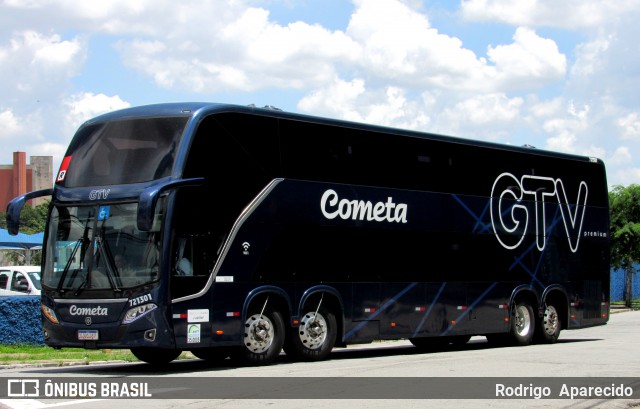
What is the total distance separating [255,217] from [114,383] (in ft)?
13.5

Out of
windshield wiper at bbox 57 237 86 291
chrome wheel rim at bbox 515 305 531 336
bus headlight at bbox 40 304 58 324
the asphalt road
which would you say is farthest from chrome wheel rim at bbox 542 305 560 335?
bus headlight at bbox 40 304 58 324

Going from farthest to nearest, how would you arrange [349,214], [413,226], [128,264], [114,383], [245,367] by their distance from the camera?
[413,226], [349,214], [245,367], [128,264], [114,383]

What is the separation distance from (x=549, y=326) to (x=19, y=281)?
14.7m

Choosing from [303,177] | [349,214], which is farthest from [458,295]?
[303,177]

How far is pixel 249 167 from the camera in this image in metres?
17.4

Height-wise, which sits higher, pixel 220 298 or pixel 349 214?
pixel 349 214

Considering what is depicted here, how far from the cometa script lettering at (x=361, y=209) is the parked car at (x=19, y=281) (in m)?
12.9

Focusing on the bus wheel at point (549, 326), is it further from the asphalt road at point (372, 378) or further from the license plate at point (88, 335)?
the license plate at point (88, 335)

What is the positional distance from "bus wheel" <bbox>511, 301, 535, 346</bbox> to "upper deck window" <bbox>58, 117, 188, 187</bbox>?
10142 mm

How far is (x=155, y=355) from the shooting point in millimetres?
18344

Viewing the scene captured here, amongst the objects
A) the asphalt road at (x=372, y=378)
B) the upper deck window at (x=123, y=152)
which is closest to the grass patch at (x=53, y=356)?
the asphalt road at (x=372, y=378)

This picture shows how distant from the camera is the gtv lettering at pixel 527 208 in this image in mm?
22812

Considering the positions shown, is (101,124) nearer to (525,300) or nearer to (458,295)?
(458,295)

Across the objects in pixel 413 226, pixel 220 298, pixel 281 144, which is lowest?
pixel 220 298
